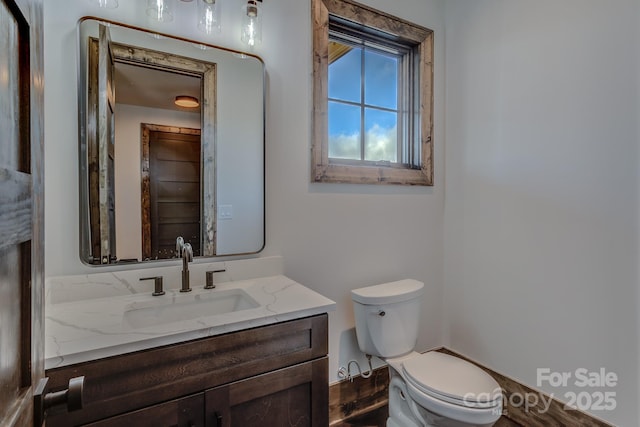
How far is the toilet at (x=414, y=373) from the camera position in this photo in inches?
51.3

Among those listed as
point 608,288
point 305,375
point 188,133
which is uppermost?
point 188,133

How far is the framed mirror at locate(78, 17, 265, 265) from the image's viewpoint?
1264mm

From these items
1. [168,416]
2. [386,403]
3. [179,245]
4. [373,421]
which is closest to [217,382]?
[168,416]

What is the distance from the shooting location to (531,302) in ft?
5.72

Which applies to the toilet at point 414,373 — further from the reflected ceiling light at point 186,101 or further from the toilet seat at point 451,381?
the reflected ceiling light at point 186,101

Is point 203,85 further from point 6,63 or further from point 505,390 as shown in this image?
point 505,390

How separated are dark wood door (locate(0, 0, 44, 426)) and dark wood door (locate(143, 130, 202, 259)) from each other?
84 cm

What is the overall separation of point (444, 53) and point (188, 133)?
176 cm

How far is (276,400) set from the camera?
1.08 meters

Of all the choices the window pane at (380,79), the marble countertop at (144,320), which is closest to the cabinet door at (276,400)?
the marble countertop at (144,320)

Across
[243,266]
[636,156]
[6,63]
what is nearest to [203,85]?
[243,266]

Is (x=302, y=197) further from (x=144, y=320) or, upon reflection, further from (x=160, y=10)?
(x=160, y=10)

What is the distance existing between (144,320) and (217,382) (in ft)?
1.36

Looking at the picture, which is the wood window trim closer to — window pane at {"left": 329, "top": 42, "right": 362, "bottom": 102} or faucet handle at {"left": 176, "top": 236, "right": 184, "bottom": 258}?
window pane at {"left": 329, "top": 42, "right": 362, "bottom": 102}
